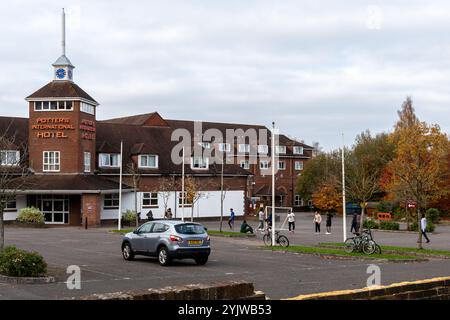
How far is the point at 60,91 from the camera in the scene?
5009 centimetres

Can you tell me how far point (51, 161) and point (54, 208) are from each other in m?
3.81

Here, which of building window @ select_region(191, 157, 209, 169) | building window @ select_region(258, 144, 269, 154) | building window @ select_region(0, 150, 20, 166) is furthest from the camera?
building window @ select_region(258, 144, 269, 154)

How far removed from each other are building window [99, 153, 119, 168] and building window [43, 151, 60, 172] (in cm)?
480

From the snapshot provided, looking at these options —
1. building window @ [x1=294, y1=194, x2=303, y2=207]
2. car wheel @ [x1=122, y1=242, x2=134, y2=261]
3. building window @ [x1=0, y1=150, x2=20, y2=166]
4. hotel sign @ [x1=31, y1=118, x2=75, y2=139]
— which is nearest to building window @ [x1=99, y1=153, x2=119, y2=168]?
hotel sign @ [x1=31, y1=118, x2=75, y2=139]

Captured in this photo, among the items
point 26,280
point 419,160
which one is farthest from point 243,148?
point 26,280

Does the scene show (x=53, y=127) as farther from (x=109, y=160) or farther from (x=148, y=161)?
(x=148, y=161)

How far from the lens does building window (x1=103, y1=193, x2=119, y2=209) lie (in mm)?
52062

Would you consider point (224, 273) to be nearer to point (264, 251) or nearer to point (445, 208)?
point (264, 251)

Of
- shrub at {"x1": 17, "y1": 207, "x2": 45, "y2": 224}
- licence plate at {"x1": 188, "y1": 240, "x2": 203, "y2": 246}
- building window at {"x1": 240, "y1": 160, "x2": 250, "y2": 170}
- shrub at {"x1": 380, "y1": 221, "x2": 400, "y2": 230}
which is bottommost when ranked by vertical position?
shrub at {"x1": 380, "y1": 221, "x2": 400, "y2": 230}

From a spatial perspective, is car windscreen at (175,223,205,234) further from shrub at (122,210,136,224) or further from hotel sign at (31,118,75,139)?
hotel sign at (31,118,75,139)

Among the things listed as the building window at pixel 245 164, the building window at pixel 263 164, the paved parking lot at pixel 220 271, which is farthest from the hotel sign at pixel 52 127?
the building window at pixel 263 164

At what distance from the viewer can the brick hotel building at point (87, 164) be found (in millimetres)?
49041

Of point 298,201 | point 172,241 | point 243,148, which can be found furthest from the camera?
point 298,201

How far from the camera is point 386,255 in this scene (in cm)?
2581
